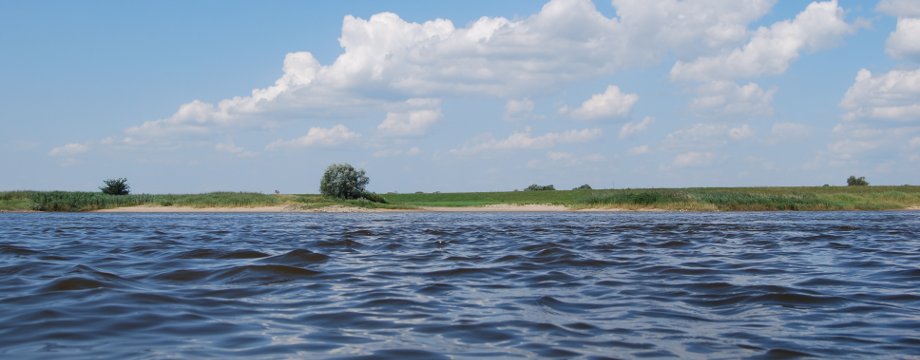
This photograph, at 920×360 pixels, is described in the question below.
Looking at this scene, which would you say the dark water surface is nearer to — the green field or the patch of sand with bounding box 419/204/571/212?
the green field

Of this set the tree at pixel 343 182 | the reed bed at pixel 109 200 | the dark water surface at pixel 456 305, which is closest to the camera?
the dark water surface at pixel 456 305

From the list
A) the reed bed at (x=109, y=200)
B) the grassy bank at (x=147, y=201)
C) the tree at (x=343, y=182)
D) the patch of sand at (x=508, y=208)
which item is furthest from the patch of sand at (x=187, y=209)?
the patch of sand at (x=508, y=208)

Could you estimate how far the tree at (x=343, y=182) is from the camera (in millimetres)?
84688

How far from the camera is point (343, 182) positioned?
84.8 meters

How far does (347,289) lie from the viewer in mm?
10430

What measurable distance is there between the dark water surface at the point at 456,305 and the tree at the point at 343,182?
6847 centimetres

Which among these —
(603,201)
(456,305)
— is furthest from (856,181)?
(456,305)

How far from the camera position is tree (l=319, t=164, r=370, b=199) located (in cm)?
8469

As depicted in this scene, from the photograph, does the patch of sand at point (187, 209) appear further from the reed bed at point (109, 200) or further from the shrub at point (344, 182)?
the shrub at point (344, 182)

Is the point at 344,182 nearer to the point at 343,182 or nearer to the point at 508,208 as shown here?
the point at 343,182

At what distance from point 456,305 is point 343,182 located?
252 feet

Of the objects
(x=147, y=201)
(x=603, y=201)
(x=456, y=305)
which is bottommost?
(x=456, y=305)

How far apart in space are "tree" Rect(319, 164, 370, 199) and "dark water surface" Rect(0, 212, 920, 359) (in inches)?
2696

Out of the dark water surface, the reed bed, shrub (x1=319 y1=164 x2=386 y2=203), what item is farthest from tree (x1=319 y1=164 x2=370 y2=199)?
the dark water surface
